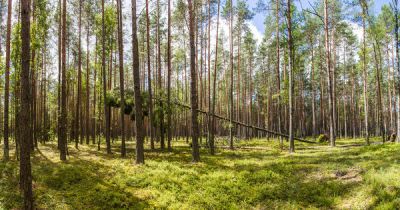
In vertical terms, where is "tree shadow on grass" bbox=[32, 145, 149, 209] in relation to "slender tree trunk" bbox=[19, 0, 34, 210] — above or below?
below

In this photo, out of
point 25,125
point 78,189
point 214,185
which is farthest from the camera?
point 214,185

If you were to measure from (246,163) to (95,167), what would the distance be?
8.45 m

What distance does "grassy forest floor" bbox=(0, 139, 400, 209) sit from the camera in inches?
338

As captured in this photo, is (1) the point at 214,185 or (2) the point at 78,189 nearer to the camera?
(2) the point at 78,189

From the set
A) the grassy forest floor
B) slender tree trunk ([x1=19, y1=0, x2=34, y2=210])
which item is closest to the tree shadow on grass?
the grassy forest floor

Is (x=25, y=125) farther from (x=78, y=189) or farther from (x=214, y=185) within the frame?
(x=214, y=185)

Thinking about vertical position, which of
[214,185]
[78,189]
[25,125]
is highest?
[25,125]

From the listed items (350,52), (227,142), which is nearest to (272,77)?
(350,52)

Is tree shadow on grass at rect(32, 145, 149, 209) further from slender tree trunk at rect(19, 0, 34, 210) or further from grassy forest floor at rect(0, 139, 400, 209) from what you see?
slender tree trunk at rect(19, 0, 34, 210)

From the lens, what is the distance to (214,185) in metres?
10.9

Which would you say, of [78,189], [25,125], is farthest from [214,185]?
[25,125]

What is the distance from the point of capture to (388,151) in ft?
43.9

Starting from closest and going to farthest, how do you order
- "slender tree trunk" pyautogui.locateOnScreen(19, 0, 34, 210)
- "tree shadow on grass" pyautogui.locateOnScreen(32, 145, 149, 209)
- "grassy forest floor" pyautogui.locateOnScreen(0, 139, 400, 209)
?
1. "slender tree trunk" pyautogui.locateOnScreen(19, 0, 34, 210)
2. "grassy forest floor" pyautogui.locateOnScreen(0, 139, 400, 209)
3. "tree shadow on grass" pyautogui.locateOnScreen(32, 145, 149, 209)

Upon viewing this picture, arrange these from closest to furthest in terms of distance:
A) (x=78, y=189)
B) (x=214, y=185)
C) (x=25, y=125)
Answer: (x=25, y=125) < (x=78, y=189) < (x=214, y=185)
